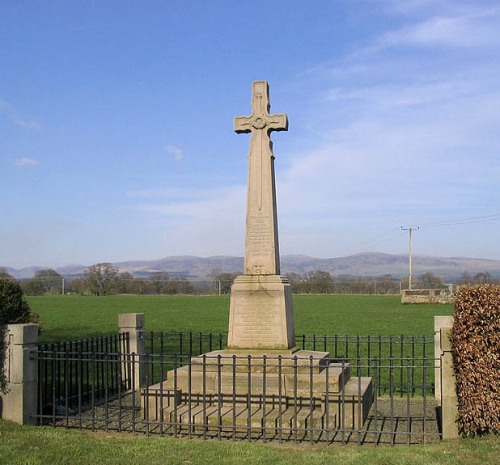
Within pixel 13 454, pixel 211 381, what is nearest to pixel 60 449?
pixel 13 454

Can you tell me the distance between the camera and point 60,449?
Result: 744 centimetres

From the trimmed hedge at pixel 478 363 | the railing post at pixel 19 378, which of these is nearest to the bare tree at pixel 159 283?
the railing post at pixel 19 378

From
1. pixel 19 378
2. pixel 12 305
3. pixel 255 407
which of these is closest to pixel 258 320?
pixel 255 407

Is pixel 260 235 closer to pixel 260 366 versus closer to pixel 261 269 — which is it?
pixel 261 269

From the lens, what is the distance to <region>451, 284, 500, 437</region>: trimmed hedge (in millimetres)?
7387

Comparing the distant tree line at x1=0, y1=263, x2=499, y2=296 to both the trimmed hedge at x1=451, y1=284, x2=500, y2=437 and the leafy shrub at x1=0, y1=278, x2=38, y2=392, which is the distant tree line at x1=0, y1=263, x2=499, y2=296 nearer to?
the leafy shrub at x1=0, y1=278, x2=38, y2=392

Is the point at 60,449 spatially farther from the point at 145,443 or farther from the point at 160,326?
the point at 160,326

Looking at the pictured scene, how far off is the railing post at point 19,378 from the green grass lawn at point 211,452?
79 cm

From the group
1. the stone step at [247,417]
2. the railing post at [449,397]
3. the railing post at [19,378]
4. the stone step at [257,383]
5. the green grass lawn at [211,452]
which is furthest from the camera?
the stone step at [257,383]

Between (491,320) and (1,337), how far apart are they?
6.50 m

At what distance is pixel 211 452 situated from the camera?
732 cm

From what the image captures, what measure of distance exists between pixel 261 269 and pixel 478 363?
3.91 metres

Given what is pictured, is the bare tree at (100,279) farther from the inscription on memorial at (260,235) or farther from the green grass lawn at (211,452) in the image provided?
the green grass lawn at (211,452)

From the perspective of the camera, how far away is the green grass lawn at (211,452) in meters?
6.93
